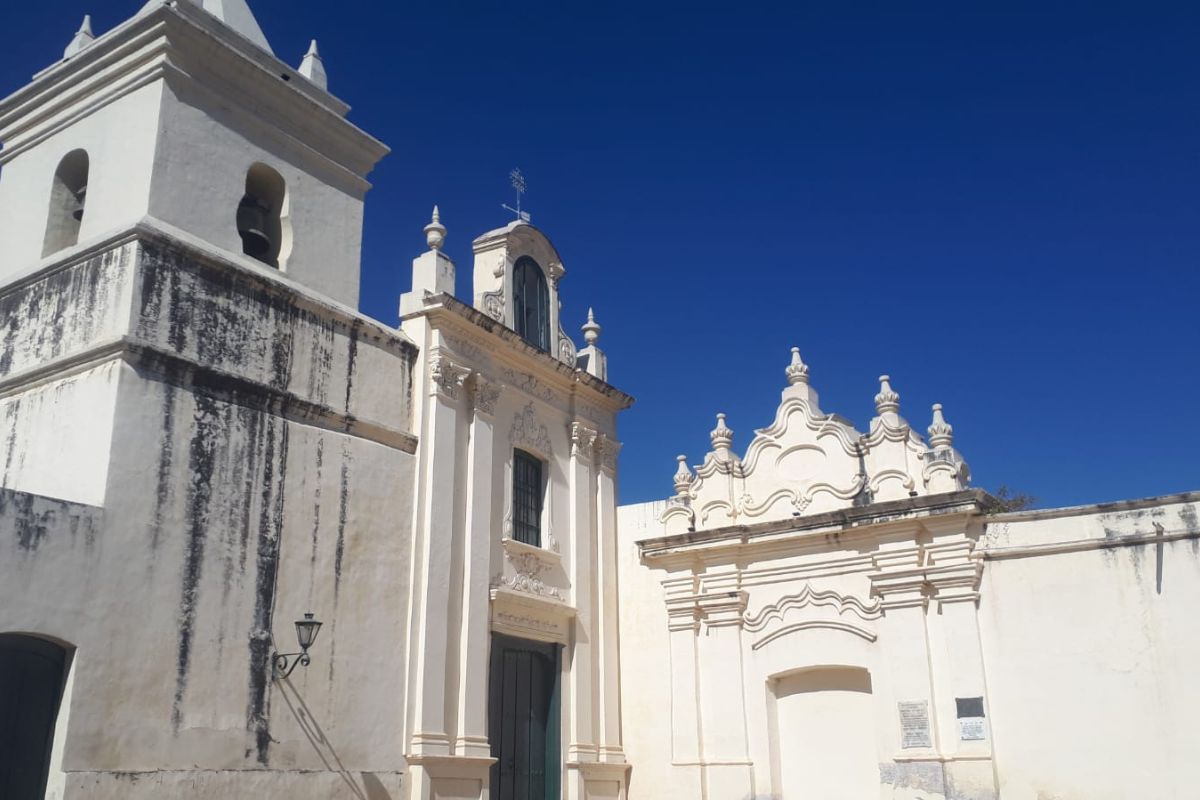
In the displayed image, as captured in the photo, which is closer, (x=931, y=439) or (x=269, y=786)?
(x=269, y=786)

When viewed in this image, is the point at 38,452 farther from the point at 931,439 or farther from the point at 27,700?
the point at 931,439

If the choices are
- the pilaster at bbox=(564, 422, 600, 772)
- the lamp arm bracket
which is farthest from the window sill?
the lamp arm bracket

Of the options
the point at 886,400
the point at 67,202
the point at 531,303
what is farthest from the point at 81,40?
the point at 886,400

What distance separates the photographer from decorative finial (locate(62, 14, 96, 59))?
47.1 feet

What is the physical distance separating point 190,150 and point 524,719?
8.07 m

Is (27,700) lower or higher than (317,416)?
lower

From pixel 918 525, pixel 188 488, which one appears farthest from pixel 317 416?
pixel 918 525

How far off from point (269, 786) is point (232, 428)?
142 inches

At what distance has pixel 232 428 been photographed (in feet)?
38.3

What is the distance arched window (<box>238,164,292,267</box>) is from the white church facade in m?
0.05

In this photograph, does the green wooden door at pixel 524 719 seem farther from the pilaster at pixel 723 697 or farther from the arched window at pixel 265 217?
the arched window at pixel 265 217

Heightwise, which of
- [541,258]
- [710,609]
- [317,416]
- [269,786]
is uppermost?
[541,258]

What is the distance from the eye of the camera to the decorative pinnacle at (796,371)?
15234 mm

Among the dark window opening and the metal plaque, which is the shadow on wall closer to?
the dark window opening
